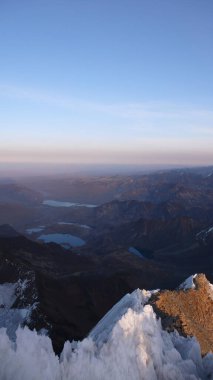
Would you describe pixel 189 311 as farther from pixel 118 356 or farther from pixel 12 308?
pixel 12 308

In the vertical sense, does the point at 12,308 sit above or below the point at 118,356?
below

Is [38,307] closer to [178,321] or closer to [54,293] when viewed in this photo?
[54,293]

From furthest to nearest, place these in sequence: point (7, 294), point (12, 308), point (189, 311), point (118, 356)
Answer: point (7, 294)
point (12, 308)
point (189, 311)
point (118, 356)

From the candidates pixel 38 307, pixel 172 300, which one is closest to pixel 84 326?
pixel 38 307

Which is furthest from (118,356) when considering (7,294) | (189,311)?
(7,294)

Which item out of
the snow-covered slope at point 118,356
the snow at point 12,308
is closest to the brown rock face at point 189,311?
the snow-covered slope at point 118,356
